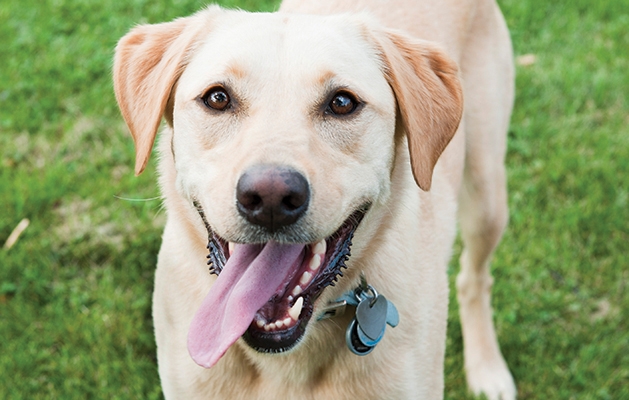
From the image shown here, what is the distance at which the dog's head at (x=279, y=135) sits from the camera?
2.34 m

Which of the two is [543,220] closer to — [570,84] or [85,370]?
[570,84]

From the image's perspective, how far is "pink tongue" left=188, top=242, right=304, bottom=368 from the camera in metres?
2.47

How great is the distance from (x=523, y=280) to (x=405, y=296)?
6.70 feet

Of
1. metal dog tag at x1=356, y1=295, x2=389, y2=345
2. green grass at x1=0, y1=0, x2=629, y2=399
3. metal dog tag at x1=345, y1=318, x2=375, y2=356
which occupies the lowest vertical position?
green grass at x1=0, y1=0, x2=629, y2=399

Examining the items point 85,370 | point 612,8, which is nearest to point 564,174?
point 612,8

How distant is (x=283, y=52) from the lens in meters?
2.55

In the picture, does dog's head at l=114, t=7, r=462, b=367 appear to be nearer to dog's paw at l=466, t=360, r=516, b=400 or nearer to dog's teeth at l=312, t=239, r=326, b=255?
dog's teeth at l=312, t=239, r=326, b=255

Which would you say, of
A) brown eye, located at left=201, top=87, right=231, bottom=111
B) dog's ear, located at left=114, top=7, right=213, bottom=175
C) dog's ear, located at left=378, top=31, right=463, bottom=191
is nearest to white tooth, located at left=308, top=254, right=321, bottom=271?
dog's ear, located at left=378, top=31, right=463, bottom=191

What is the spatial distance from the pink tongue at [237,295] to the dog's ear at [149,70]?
56cm

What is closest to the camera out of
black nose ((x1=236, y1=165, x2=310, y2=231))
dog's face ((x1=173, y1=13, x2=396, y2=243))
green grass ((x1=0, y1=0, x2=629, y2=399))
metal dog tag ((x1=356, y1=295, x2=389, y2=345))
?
black nose ((x1=236, y1=165, x2=310, y2=231))

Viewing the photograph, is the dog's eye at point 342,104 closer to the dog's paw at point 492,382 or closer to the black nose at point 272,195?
the black nose at point 272,195

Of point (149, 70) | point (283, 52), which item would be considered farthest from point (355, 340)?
point (149, 70)

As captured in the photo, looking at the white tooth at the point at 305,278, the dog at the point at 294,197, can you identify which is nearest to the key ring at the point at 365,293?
the dog at the point at 294,197

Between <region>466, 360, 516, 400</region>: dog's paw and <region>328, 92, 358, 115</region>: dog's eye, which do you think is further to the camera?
<region>466, 360, 516, 400</region>: dog's paw
